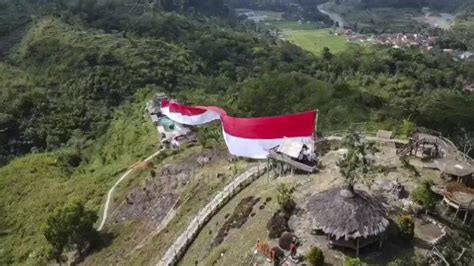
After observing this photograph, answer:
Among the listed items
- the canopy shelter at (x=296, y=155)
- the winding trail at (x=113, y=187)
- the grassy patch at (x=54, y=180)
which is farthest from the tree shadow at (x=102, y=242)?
the canopy shelter at (x=296, y=155)

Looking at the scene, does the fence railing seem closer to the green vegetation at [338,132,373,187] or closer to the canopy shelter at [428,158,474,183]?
the green vegetation at [338,132,373,187]

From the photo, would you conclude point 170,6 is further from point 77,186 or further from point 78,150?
point 77,186

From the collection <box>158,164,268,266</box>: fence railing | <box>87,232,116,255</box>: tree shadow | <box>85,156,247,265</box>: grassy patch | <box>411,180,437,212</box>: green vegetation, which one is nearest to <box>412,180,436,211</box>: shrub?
<box>411,180,437,212</box>: green vegetation

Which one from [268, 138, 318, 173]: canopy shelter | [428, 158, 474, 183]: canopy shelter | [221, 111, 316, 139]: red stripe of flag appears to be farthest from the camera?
[268, 138, 318, 173]: canopy shelter

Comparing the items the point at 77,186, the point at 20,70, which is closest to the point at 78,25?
the point at 20,70

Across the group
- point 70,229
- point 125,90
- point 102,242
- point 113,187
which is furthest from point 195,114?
point 125,90

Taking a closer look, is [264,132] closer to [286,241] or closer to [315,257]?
[286,241]
